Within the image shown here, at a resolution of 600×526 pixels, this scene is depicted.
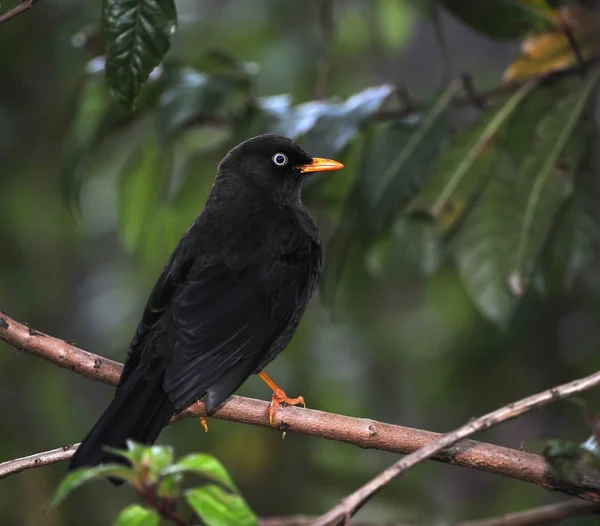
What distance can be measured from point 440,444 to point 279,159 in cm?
277

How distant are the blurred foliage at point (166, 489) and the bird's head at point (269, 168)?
277cm

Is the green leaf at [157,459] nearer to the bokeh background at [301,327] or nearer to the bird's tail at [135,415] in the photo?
the bird's tail at [135,415]

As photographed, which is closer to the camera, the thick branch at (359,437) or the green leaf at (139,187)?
the thick branch at (359,437)

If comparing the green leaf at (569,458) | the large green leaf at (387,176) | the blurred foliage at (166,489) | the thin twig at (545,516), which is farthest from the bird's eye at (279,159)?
the blurred foliage at (166,489)

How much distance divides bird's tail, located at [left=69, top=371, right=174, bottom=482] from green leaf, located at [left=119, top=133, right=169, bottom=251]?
155 cm

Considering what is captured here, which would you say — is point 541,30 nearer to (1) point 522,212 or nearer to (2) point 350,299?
(1) point 522,212

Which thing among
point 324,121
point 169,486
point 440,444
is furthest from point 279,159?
point 169,486

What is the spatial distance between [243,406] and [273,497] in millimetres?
2621

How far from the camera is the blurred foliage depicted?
1843 millimetres

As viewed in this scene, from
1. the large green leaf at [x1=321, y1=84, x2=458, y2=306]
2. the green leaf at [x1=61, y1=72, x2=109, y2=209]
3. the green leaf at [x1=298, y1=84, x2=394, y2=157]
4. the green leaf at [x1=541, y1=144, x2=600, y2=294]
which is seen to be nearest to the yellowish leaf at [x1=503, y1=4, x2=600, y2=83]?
the large green leaf at [x1=321, y1=84, x2=458, y2=306]

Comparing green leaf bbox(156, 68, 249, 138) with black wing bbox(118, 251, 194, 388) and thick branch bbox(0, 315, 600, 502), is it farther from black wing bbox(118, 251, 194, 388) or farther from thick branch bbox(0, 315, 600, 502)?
thick branch bbox(0, 315, 600, 502)

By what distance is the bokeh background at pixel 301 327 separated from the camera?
17.9ft

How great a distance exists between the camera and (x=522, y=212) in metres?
4.21

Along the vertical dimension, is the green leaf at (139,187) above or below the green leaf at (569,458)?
below
